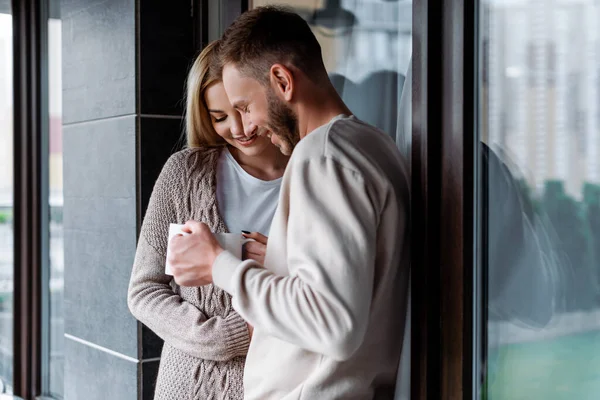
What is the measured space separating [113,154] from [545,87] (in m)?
1.58

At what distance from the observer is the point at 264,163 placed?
6.00 feet

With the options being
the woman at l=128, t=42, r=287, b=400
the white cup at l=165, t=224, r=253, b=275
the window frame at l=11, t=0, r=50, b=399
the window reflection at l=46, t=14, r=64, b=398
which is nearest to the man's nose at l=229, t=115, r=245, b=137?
the woman at l=128, t=42, r=287, b=400

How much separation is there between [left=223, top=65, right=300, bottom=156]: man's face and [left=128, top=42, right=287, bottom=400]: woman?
0.40 meters

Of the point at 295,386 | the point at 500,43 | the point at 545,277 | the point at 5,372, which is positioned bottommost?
the point at 5,372

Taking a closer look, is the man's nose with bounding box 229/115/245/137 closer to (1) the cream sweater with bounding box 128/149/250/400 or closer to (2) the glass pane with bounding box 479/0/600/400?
(1) the cream sweater with bounding box 128/149/250/400

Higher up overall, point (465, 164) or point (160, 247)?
point (465, 164)

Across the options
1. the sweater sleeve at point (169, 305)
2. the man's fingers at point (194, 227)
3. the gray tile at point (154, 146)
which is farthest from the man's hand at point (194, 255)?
the gray tile at point (154, 146)

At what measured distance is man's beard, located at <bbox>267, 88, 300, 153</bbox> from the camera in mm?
1270

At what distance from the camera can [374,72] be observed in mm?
1664

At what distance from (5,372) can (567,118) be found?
3.09 metres

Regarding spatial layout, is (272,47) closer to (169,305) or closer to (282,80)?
(282,80)

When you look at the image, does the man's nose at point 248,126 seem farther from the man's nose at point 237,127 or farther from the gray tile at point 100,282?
the gray tile at point 100,282

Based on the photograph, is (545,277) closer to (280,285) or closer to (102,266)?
(280,285)

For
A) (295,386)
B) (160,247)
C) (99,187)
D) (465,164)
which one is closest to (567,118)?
(465,164)
